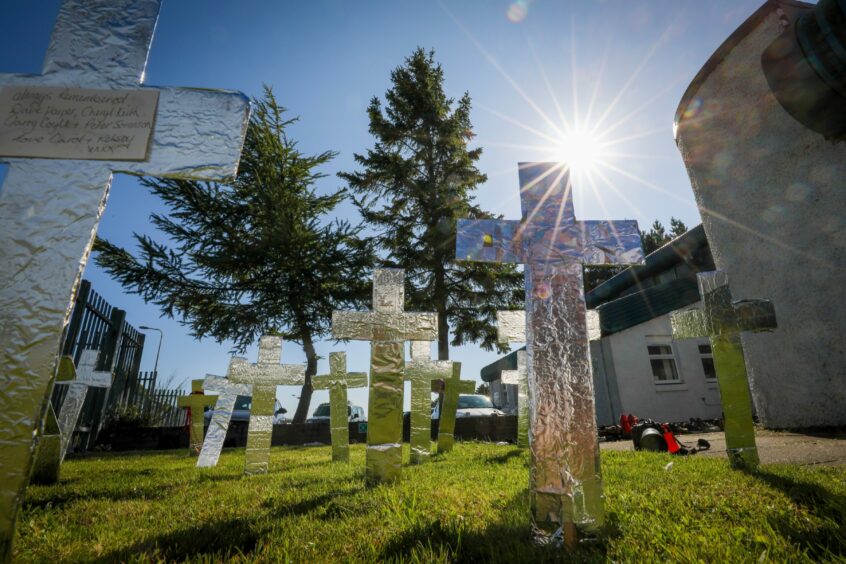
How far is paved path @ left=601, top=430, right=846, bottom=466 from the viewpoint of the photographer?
4090 mm

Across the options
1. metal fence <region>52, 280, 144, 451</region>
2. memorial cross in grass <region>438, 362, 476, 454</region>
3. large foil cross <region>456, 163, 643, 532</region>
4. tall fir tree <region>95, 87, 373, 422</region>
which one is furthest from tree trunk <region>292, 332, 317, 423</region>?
large foil cross <region>456, 163, 643, 532</region>

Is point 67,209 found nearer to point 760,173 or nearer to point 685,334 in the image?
point 685,334

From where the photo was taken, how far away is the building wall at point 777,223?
6.70 metres

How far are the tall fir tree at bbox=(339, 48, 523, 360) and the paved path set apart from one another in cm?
768

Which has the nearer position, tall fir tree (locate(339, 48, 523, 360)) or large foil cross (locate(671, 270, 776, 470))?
large foil cross (locate(671, 270, 776, 470))

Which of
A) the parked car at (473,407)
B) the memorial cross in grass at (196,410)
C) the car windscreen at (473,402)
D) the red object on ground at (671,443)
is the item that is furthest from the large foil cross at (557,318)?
the car windscreen at (473,402)

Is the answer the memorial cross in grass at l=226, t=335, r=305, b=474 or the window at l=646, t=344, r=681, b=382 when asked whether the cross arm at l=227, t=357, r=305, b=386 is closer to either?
the memorial cross in grass at l=226, t=335, r=305, b=474

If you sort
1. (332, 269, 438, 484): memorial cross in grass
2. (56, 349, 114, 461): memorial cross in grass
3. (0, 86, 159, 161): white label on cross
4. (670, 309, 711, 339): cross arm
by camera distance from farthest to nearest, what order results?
(56, 349, 114, 461): memorial cross in grass → (670, 309, 711, 339): cross arm → (332, 269, 438, 484): memorial cross in grass → (0, 86, 159, 161): white label on cross

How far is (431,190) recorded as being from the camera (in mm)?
13695

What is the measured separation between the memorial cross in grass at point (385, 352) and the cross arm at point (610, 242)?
178cm

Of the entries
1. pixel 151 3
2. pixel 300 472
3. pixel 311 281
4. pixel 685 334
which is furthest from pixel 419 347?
pixel 311 281

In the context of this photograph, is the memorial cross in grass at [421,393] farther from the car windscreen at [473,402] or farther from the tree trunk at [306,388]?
the car windscreen at [473,402]

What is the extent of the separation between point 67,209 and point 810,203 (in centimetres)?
1038

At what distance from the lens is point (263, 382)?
4738 millimetres
